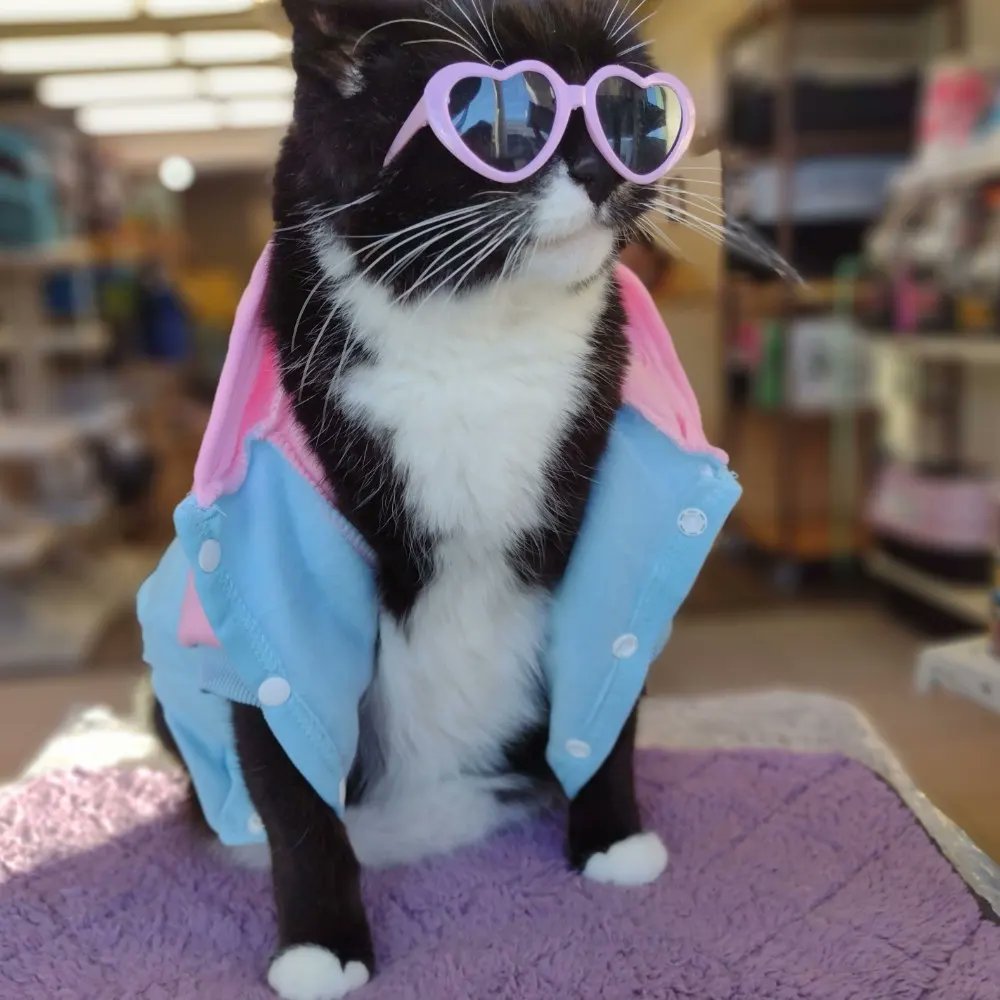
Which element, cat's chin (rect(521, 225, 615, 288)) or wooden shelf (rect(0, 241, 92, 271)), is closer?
cat's chin (rect(521, 225, 615, 288))

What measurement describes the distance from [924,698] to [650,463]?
106cm

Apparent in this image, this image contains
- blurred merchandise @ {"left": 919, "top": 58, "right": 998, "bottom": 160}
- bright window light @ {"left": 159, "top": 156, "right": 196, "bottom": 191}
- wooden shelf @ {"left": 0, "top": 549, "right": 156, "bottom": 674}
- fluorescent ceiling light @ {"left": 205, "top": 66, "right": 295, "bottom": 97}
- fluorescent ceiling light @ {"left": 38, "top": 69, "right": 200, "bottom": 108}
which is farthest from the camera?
bright window light @ {"left": 159, "top": 156, "right": 196, "bottom": 191}

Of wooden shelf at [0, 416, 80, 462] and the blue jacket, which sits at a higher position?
the blue jacket

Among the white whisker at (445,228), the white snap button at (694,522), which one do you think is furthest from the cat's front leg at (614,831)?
the white whisker at (445,228)

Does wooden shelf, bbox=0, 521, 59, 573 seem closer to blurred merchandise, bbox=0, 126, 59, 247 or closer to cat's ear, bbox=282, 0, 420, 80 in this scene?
blurred merchandise, bbox=0, 126, 59, 247

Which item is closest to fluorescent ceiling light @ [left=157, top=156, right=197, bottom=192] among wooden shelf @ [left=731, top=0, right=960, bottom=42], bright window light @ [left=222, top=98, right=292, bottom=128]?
bright window light @ [left=222, top=98, right=292, bottom=128]

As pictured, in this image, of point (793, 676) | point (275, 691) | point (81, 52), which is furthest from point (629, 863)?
point (81, 52)

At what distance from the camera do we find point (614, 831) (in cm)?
73

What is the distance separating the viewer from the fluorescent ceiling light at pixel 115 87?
7.88 feet

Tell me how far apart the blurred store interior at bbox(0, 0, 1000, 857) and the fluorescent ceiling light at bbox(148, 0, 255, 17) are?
0.5 inches

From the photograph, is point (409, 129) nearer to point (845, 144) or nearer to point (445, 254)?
point (445, 254)

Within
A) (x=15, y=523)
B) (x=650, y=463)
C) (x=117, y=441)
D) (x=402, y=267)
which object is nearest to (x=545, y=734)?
(x=650, y=463)

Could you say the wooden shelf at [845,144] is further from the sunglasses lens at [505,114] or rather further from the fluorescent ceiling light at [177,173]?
the fluorescent ceiling light at [177,173]

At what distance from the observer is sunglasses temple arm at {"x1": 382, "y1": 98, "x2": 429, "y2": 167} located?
1.60ft
